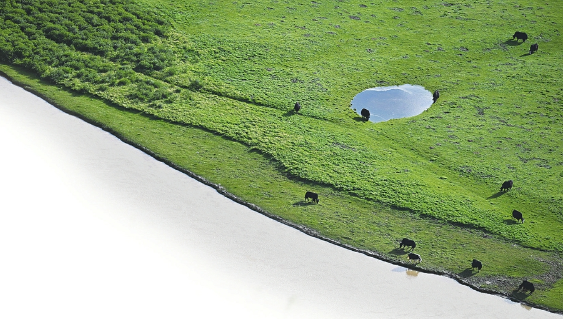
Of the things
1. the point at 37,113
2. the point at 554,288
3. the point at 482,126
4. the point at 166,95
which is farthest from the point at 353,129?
the point at 37,113

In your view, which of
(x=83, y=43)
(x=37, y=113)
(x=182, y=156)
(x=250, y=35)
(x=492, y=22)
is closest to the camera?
(x=182, y=156)

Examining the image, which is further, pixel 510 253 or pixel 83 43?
pixel 83 43

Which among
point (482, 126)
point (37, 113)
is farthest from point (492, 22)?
point (37, 113)

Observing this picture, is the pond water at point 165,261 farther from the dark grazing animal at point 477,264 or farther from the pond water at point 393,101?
the pond water at point 393,101

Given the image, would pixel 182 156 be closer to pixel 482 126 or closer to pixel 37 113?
pixel 37 113

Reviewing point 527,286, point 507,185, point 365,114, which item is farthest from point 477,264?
point 365,114

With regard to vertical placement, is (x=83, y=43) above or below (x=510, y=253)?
above

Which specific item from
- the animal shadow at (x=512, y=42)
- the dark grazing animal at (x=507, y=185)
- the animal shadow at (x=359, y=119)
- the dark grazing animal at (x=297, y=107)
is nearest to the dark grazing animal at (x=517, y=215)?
the dark grazing animal at (x=507, y=185)

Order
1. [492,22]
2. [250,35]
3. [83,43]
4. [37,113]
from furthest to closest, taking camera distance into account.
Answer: [492,22] < [250,35] < [83,43] < [37,113]
